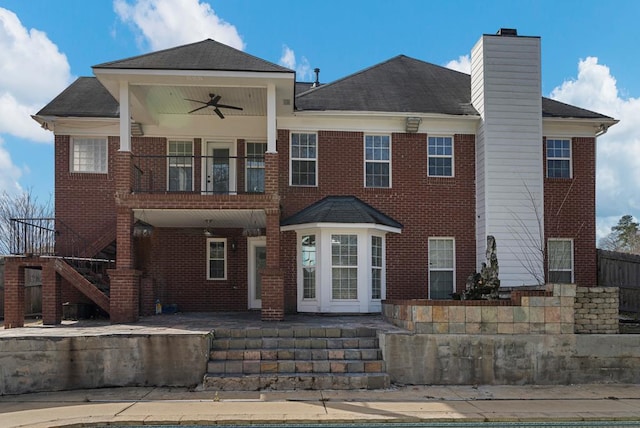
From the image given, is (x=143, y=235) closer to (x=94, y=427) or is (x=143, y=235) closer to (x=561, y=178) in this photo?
(x=94, y=427)

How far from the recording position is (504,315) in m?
10.8

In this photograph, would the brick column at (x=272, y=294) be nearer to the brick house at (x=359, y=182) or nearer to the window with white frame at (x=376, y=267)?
the brick house at (x=359, y=182)

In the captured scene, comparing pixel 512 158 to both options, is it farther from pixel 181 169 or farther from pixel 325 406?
pixel 325 406

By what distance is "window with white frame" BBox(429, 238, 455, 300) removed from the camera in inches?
651

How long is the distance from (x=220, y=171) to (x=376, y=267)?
5.44 m

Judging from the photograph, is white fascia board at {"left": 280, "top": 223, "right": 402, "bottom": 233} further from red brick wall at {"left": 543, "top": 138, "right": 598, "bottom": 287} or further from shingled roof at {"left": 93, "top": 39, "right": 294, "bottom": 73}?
red brick wall at {"left": 543, "top": 138, "right": 598, "bottom": 287}

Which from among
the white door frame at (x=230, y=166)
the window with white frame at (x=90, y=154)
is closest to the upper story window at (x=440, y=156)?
the white door frame at (x=230, y=166)

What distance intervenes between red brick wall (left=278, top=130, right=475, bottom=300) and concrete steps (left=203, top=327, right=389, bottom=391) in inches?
196

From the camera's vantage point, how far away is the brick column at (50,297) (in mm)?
13234

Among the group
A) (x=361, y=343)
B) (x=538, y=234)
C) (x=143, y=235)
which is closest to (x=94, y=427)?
(x=361, y=343)

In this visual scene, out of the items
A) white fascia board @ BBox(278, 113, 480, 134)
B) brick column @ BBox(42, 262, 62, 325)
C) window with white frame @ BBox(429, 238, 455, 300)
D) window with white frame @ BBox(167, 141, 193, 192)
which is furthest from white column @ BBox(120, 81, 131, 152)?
window with white frame @ BBox(429, 238, 455, 300)

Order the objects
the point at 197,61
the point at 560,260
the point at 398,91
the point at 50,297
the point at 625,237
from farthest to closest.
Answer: the point at 625,237 < the point at 398,91 < the point at 560,260 < the point at 197,61 < the point at 50,297

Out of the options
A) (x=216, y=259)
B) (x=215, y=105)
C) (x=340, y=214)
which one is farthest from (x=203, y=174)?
(x=340, y=214)

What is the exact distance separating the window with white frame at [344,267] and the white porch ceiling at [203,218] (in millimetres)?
2088
